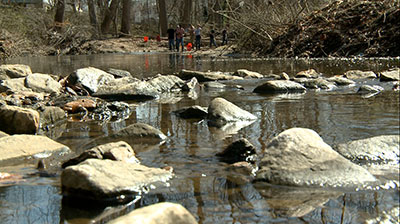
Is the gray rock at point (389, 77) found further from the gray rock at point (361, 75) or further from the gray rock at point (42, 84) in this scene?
the gray rock at point (42, 84)

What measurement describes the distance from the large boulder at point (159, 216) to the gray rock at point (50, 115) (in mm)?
3886

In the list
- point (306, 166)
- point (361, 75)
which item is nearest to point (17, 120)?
point (306, 166)

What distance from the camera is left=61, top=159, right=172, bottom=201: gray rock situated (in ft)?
9.53

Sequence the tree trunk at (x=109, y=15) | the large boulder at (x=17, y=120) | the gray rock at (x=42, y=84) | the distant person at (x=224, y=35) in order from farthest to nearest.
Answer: the tree trunk at (x=109, y=15) → the distant person at (x=224, y=35) → the gray rock at (x=42, y=84) → the large boulder at (x=17, y=120)

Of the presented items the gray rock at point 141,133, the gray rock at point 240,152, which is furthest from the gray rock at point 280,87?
the gray rock at point 240,152

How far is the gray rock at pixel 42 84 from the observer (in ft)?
27.3

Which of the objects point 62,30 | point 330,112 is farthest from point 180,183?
point 62,30

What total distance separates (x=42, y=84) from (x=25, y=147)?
460 cm

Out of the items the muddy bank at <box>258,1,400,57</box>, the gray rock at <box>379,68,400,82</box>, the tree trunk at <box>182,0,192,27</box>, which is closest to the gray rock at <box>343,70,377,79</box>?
the gray rock at <box>379,68,400,82</box>

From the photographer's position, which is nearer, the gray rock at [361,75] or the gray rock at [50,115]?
the gray rock at [50,115]

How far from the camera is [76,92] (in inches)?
328

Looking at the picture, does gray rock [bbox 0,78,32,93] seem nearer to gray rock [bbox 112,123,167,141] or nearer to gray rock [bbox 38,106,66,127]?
gray rock [bbox 38,106,66,127]

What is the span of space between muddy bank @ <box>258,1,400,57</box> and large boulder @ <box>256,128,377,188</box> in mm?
12045

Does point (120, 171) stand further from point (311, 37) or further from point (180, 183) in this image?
point (311, 37)
